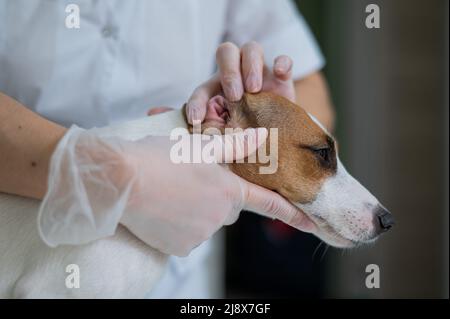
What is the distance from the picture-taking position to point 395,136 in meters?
2.48

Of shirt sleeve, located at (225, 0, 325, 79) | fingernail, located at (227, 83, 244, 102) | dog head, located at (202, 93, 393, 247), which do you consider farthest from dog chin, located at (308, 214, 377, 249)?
shirt sleeve, located at (225, 0, 325, 79)

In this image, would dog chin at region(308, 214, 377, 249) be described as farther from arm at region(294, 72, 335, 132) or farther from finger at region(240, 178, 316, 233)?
arm at region(294, 72, 335, 132)

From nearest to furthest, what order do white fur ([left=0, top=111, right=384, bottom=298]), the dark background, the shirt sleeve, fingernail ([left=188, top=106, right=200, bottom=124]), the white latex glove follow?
1. the white latex glove
2. white fur ([left=0, top=111, right=384, bottom=298])
3. fingernail ([left=188, top=106, right=200, bottom=124])
4. the shirt sleeve
5. the dark background

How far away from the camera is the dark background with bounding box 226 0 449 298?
2.38 meters

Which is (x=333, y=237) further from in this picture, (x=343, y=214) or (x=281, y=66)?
(x=281, y=66)

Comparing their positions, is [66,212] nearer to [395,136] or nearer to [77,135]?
[77,135]

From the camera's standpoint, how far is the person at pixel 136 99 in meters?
0.80

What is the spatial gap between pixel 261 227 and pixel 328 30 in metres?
1.04

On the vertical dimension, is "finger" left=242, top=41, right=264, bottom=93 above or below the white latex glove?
above

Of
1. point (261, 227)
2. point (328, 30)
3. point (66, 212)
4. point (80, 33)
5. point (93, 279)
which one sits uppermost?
point (328, 30)

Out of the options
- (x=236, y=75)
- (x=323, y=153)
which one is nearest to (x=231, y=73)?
(x=236, y=75)

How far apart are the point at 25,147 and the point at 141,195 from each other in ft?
0.66

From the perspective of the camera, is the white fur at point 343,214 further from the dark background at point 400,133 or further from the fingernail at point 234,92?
the dark background at point 400,133

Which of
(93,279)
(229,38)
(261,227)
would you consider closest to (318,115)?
(229,38)
